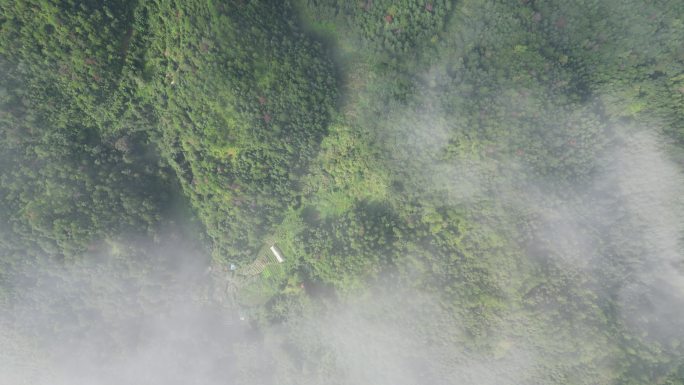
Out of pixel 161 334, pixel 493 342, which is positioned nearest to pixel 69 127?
pixel 161 334

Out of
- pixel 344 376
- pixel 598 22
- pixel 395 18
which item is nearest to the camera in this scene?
pixel 598 22

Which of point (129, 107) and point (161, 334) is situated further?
point (161, 334)

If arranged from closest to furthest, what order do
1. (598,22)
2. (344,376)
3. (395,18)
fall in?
(598,22) → (395,18) → (344,376)

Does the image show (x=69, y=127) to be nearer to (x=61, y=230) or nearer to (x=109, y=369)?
(x=61, y=230)

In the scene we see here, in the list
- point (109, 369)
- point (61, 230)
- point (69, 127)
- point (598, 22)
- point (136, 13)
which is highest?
point (598, 22)

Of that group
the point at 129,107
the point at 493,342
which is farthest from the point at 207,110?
the point at 493,342

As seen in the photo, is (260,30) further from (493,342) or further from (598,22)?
(493,342)

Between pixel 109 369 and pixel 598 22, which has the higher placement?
pixel 598 22
